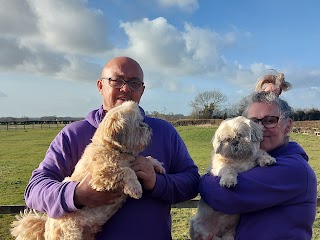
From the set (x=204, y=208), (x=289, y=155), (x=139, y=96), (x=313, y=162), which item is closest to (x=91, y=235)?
(x=204, y=208)

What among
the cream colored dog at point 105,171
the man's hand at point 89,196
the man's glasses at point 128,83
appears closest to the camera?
the man's hand at point 89,196

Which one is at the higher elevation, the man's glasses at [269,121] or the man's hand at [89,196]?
the man's glasses at [269,121]

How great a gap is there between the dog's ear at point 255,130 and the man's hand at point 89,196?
141 centimetres

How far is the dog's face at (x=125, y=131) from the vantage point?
3826 millimetres

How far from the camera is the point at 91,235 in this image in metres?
3.80

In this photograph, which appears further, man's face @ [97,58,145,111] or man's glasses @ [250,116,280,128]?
man's face @ [97,58,145,111]

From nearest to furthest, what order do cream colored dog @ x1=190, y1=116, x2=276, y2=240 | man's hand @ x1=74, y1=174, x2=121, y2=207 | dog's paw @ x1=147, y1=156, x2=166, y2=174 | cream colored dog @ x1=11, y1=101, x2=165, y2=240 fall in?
man's hand @ x1=74, y1=174, x2=121, y2=207, cream colored dog @ x1=11, y1=101, x2=165, y2=240, dog's paw @ x1=147, y1=156, x2=166, y2=174, cream colored dog @ x1=190, y1=116, x2=276, y2=240

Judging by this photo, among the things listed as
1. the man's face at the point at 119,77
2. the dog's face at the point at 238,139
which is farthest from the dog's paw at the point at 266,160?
the man's face at the point at 119,77

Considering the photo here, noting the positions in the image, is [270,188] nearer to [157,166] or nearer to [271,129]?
[271,129]

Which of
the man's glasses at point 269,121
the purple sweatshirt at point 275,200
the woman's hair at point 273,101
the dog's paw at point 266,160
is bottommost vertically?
the purple sweatshirt at point 275,200

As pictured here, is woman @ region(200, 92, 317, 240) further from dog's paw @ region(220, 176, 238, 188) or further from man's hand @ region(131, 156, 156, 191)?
man's hand @ region(131, 156, 156, 191)

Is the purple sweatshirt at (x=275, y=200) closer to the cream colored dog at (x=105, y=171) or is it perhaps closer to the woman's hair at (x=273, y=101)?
the woman's hair at (x=273, y=101)

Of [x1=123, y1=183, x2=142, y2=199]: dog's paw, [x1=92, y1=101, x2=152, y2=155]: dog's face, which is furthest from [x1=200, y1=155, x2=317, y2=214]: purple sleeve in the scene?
[x1=92, y1=101, x2=152, y2=155]: dog's face

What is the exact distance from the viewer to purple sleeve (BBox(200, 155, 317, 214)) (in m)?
3.48
